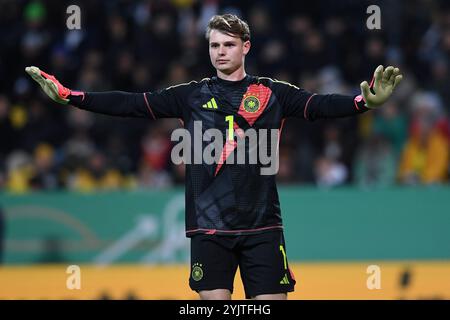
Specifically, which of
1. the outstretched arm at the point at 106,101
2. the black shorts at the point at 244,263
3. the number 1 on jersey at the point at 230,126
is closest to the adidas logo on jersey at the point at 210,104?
the number 1 on jersey at the point at 230,126

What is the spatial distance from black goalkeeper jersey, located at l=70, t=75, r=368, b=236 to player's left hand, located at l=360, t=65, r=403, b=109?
108 mm

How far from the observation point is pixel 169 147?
13.8 m

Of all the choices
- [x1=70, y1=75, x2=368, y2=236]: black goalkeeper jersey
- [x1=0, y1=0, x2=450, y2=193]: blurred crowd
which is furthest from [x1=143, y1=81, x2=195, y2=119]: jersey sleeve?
[x1=0, y1=0, x2=450, y2=193]: blurred crowd

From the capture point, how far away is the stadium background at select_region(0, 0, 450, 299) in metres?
12.5

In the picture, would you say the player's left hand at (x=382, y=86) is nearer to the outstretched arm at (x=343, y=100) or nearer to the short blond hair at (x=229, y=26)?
the outstretched arm at (x=343, y=100)

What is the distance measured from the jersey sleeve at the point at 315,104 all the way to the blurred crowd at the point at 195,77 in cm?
726

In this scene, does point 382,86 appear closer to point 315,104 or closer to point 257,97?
point 315,104

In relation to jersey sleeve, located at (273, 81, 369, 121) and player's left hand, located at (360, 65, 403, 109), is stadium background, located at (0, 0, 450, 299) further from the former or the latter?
player's left hand, located at (360, 65, 403, 109)

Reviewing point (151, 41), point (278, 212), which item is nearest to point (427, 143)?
point (151, 41)

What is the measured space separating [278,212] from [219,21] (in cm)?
121

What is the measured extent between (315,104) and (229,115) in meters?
0.52

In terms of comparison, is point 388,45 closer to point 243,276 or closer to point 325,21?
point 325,21

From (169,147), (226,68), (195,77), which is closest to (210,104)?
(226,68)

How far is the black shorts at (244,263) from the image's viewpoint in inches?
228
